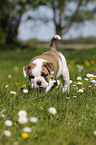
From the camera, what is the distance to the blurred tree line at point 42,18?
54.0 feet

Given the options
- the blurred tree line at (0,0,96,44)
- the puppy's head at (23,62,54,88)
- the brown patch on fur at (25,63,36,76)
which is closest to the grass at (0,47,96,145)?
the puppy's head at (23,62,54,88)

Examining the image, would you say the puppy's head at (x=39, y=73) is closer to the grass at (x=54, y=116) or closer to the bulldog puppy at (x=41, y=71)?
the bulldog puppy at (x=41, y=71)

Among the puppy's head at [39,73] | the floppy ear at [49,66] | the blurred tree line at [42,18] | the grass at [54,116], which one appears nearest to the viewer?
the grass at [54,116]

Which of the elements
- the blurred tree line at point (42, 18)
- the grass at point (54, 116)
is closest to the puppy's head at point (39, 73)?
the grass at point (54, 116)

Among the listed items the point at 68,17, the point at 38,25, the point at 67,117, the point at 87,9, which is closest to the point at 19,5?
the point at 38,25

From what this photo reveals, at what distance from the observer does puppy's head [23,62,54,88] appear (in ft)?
11.0

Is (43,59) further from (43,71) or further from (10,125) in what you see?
(10,125)

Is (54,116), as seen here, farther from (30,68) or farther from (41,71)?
(30,68)

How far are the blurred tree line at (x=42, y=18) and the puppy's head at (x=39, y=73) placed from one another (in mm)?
12704

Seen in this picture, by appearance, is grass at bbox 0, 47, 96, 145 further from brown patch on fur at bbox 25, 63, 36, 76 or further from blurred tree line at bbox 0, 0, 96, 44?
blurred tree line at bbox 0, 0, 96, 44

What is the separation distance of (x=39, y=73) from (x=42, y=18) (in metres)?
15.9

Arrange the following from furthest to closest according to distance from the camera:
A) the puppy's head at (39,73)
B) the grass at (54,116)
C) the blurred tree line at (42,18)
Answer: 1. the blurred tree line at (42,18)
2. the puppy's head at (39,73)
3. the grass at (54,116)

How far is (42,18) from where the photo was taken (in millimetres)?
18391

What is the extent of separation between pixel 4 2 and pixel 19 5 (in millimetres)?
1351
